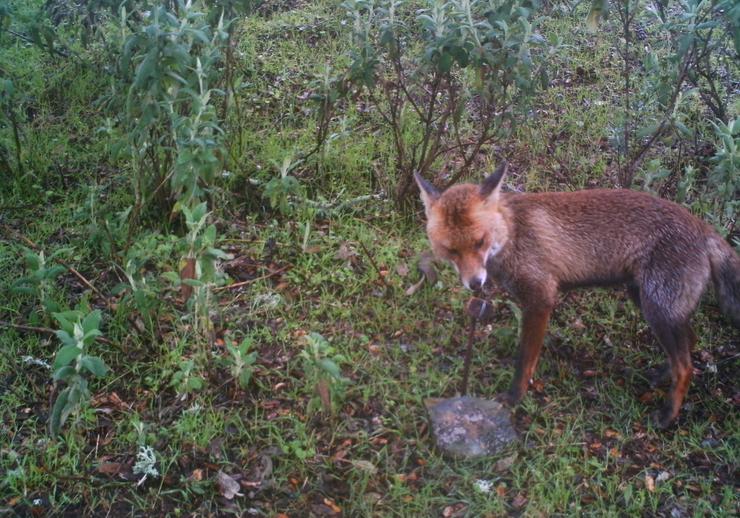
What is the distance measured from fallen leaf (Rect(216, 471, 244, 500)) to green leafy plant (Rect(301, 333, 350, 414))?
1.91ft

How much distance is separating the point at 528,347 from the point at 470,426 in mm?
623

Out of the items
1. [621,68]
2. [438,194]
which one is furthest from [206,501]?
[621,68]

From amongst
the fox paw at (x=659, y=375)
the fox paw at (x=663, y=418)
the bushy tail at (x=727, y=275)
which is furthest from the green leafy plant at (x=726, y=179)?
the fox paw at (x=663, y=418)

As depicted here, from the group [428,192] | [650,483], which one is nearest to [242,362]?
[428,192]

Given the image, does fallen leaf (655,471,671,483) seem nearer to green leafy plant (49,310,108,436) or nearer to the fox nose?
the fox nose

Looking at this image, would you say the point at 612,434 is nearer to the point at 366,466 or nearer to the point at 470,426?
the point at 470,426

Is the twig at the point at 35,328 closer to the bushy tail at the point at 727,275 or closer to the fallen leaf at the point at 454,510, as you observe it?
the fallen leaf at the point at 454,510

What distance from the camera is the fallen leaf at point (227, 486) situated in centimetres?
379

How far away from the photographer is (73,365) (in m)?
3.76

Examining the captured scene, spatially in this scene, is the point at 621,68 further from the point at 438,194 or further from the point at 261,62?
the point at 438,194

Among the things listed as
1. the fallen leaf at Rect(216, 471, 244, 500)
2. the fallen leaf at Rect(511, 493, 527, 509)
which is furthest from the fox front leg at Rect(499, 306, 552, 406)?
the fallen leaf at Rect(216, 471, 244, 500)

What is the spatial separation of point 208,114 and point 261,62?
11.7ft

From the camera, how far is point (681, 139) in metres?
6.09

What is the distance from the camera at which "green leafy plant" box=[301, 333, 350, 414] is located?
3.93 metres
